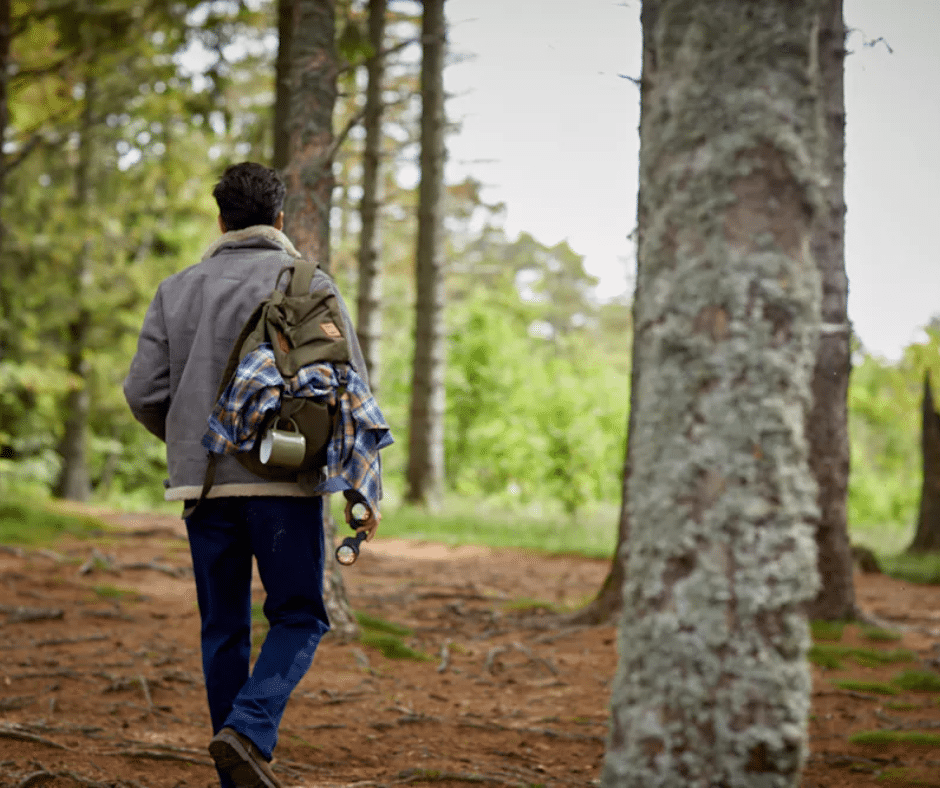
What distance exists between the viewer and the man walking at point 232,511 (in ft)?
9.68

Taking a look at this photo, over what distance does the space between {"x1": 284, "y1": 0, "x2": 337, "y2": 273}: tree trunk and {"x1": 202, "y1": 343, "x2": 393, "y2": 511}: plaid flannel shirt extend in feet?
8.71

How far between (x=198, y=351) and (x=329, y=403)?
1.56 feet

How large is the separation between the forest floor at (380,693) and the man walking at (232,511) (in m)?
0.73

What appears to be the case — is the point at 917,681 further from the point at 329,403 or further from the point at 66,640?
the point at 66,640

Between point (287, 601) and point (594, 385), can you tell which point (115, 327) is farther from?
point (287, 601)

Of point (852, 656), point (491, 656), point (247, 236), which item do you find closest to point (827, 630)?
point (852, 656)

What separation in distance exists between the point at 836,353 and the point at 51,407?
15.8m

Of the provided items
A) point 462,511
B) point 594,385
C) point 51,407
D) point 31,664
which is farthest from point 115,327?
point 31,664

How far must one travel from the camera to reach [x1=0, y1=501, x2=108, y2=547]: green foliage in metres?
8.98

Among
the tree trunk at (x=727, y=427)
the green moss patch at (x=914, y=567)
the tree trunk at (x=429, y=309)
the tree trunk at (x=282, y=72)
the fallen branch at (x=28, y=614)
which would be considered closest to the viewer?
the tree trunk at (x=727, y=427)

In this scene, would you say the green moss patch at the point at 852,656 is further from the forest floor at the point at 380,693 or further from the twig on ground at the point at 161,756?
the twig on ground at the point at 161,756

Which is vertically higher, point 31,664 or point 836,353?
point 836,353

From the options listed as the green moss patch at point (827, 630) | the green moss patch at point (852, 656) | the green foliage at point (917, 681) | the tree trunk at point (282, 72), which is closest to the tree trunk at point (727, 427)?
the green foliage at point (917, 681)

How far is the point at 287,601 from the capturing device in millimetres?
3035
